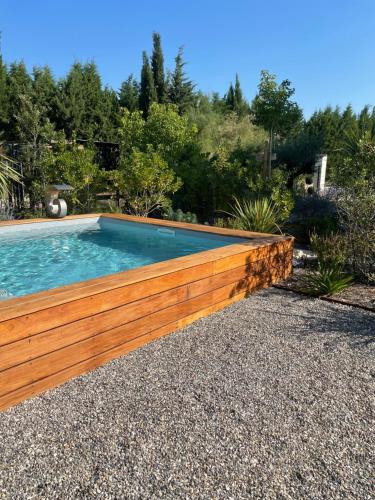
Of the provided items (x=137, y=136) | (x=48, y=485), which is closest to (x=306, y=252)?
(x=48, y=485)

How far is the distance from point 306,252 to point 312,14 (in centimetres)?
637

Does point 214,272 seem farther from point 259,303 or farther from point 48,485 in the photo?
point 48,485

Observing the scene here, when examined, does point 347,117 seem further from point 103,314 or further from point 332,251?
point 103,314

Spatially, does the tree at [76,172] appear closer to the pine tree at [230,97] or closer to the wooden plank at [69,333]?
the wooden plank at [69,333]

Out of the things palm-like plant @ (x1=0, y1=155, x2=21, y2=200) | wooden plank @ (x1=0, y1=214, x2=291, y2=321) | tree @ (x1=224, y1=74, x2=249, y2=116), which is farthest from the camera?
tree @ (x1=224, y1=74, x2=249, y2=116)

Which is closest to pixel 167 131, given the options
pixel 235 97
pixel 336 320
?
pixel 336 320

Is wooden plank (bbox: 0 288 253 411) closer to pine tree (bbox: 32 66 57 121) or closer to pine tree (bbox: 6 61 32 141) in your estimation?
pine tree (bbox: 6 61 32 141)

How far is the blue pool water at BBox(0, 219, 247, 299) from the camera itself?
5.59 m

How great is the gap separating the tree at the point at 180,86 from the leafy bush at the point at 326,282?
77.5 ft

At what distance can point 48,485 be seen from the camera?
183 centimetres

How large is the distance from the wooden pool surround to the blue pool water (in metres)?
1.98

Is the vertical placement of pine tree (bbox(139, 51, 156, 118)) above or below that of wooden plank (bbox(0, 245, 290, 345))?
above

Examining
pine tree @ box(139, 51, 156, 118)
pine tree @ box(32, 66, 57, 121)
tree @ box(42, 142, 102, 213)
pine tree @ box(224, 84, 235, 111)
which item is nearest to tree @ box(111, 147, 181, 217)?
tree @ box(42, 142, 102, 213)

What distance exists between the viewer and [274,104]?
500 inches
